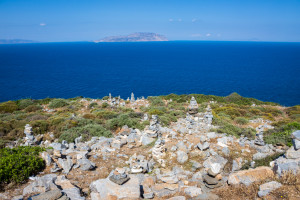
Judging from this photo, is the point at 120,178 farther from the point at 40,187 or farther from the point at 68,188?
the point at 40,187

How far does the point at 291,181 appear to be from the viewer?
21.2 feet

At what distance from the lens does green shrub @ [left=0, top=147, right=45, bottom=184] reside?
7633 mm

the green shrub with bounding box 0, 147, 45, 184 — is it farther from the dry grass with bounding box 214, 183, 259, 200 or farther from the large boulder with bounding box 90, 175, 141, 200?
the dry grass with bounding box 214, 183, 259, 200

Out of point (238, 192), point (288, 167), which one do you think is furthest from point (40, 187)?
point (288, 167)

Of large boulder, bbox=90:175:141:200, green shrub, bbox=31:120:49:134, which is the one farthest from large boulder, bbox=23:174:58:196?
green shrub, bbox=31:120:49:134

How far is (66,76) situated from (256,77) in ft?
273

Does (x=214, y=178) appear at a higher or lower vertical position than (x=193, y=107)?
lower

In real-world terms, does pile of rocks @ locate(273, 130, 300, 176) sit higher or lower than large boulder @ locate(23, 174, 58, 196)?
higher

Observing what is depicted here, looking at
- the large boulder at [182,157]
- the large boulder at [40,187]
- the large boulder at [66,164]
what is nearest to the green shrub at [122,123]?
the large boulder at [182,157]

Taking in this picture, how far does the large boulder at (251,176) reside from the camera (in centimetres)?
718

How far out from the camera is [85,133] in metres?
14.5

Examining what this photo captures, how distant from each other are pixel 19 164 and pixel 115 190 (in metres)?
4.41

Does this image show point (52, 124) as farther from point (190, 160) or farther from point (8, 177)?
point (190, 160)

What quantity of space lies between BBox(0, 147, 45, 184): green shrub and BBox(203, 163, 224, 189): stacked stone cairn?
7.17 meters
